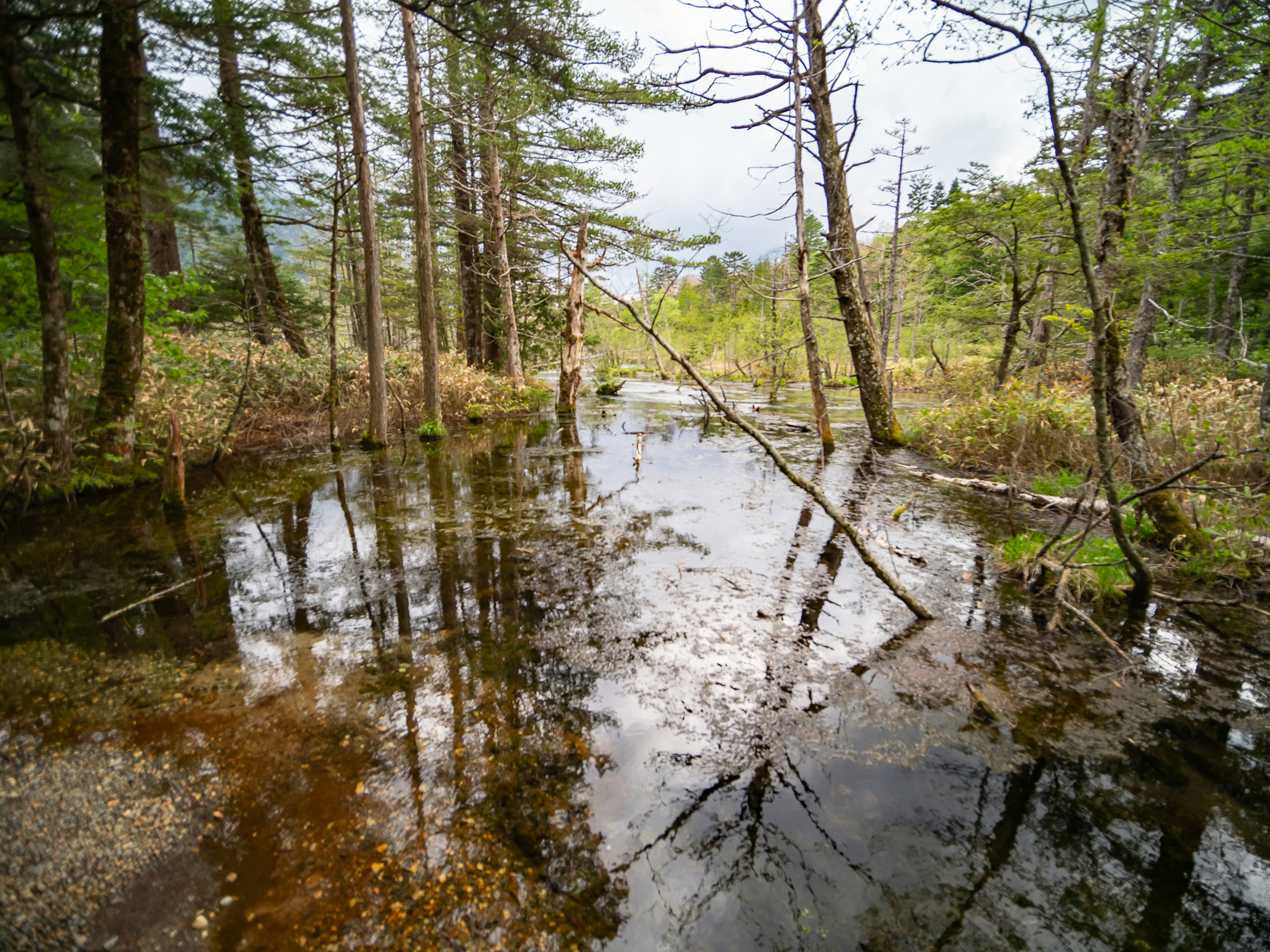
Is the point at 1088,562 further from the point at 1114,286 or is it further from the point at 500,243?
the point at 500,243

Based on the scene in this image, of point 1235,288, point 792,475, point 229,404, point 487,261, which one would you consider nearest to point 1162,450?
point 792,475

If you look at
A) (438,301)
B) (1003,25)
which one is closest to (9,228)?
(1003,25)

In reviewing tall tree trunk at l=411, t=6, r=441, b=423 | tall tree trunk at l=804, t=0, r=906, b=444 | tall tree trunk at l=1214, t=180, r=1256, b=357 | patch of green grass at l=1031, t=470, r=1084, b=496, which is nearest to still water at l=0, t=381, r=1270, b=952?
patch of green grass at l=1031, t=470, r=1084, b=496

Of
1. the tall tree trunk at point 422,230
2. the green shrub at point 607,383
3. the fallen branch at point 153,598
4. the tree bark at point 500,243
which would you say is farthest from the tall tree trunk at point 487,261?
the fallen branch at point 153,598

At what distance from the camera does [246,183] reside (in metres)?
8.88

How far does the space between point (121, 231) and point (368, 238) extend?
367cm

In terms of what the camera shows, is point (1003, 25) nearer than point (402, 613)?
Yes

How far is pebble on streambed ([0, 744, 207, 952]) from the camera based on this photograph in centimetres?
180

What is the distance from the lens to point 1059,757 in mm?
2725

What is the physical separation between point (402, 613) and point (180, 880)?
2258mm

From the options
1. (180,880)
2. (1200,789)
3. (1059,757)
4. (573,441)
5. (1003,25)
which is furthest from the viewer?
(573,441)

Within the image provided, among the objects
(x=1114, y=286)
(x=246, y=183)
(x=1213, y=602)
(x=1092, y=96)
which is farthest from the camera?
(x=1092, y=96)

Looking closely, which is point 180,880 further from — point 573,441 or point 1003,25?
point 573,441

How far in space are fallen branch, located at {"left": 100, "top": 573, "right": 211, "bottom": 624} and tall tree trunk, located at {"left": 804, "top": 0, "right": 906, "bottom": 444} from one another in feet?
28.9
